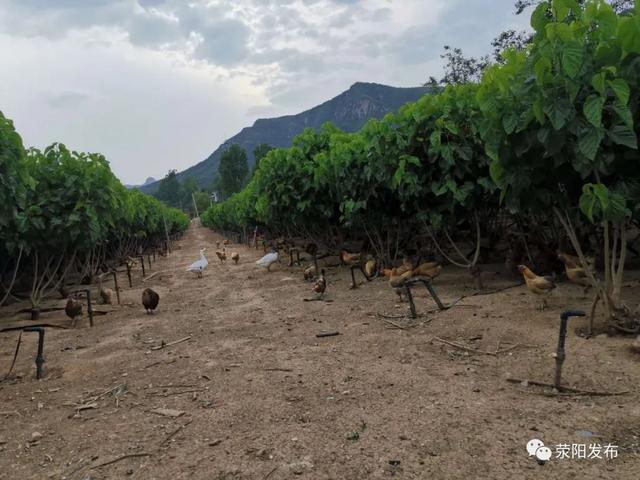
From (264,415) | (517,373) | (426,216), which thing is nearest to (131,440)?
(264,415)

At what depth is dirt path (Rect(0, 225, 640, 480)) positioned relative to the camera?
3.03 m

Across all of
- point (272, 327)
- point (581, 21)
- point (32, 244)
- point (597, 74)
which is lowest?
point (272, 327)

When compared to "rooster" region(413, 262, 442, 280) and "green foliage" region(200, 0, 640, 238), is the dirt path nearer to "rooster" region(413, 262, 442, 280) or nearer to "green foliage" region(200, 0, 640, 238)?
"rooster" region(413, 262, 442, 280)

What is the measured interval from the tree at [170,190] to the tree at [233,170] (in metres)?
50.5

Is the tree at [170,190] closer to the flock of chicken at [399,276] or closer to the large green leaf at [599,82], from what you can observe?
the flock of chicken at [399,276]

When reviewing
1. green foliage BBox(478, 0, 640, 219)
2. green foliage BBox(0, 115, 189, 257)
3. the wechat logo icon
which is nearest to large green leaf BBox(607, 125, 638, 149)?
green foliage BBox(478, 0, 640, 219)

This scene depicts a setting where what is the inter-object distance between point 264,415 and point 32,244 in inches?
297

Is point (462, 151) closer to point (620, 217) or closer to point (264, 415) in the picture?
point (620, 217)

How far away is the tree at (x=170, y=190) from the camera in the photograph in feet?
461

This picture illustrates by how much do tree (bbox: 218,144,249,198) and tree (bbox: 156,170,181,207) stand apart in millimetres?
50539

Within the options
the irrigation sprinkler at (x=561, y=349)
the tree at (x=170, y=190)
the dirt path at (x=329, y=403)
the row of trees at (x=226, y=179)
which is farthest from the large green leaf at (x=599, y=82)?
the tree at (x=170, y=190)

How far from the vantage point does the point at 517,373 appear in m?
4.21

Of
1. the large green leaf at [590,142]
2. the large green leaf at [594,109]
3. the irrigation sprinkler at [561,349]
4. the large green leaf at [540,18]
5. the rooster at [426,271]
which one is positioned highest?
the large green leaf at [540,18]

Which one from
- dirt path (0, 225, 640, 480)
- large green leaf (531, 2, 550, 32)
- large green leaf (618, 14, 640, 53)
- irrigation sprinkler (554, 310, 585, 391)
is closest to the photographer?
dirt path (0, 225, 640, 480)
